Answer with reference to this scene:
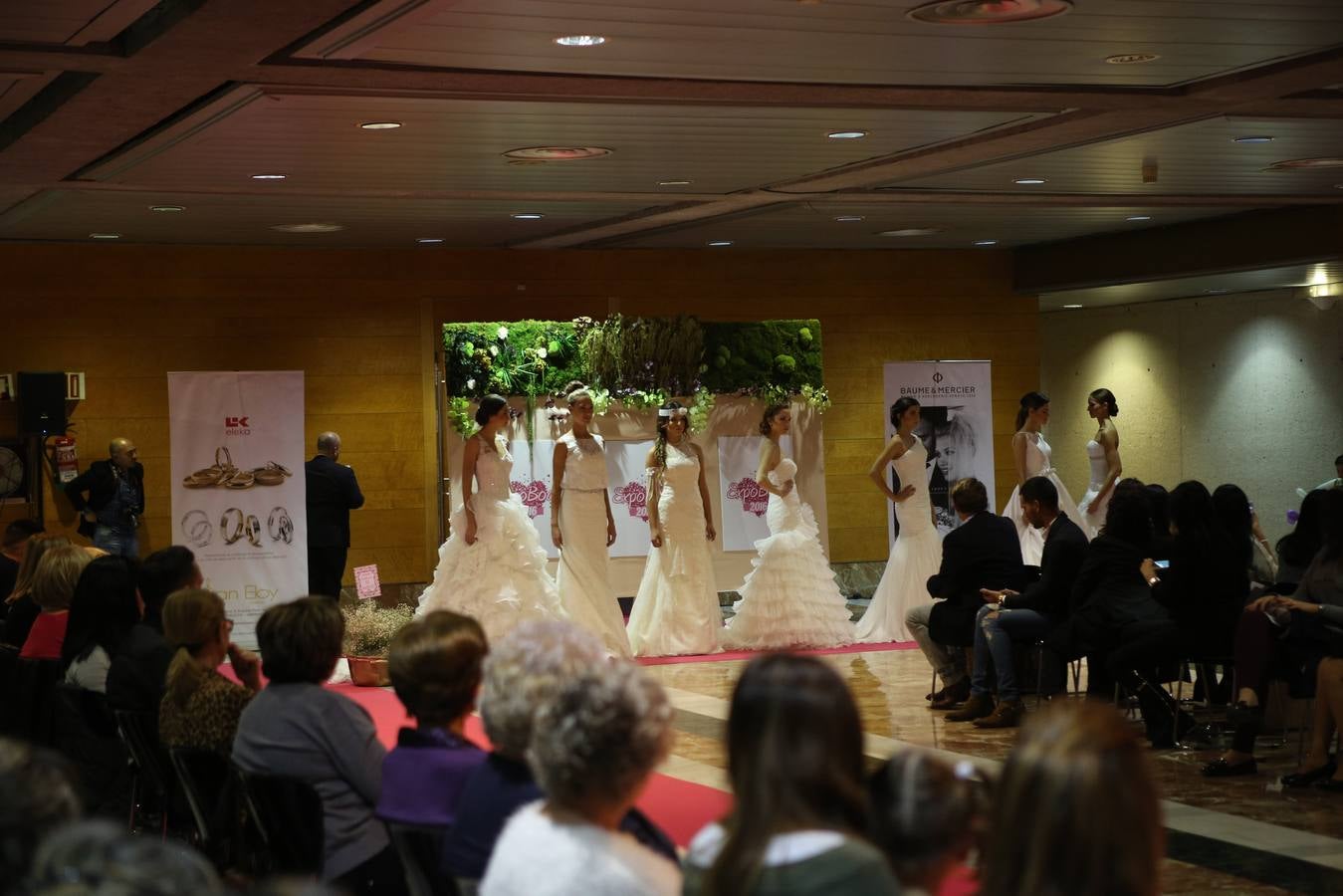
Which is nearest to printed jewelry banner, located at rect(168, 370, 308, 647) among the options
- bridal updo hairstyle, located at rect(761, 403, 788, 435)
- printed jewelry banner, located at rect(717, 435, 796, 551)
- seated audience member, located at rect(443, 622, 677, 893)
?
printed jewelry banner, located at rect(717, 435, 796, 551)

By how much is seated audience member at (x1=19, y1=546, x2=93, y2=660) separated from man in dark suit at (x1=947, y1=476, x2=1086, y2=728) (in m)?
4.24

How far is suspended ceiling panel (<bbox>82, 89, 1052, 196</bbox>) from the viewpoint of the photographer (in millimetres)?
7691

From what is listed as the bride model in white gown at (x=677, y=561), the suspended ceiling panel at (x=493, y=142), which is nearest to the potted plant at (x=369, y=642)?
the bride model in white gown at (x=677, y=561)

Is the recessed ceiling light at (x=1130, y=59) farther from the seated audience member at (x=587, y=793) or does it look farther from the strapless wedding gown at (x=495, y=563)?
the strapless wedding gown at (x=495, y=563)

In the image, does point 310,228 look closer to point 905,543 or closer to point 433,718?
point 905,543

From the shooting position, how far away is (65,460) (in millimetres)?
12633

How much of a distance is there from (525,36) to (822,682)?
4425mm

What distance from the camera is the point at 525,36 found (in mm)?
6281

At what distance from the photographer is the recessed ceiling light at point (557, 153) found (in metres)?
8.93

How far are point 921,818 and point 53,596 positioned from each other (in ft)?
16.4

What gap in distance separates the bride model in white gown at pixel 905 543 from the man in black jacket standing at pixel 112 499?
5360mm

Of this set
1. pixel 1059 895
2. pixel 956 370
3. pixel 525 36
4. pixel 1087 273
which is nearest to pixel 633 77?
pixel 525 36

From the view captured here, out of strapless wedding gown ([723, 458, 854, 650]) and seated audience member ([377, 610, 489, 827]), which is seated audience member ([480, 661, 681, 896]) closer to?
seated audience member ([377, 610, 489, 827])

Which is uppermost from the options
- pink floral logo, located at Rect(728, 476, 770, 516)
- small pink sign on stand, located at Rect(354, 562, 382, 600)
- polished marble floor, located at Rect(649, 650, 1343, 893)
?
pink floral logo, located at Rect(728, 476, 770, 516)
